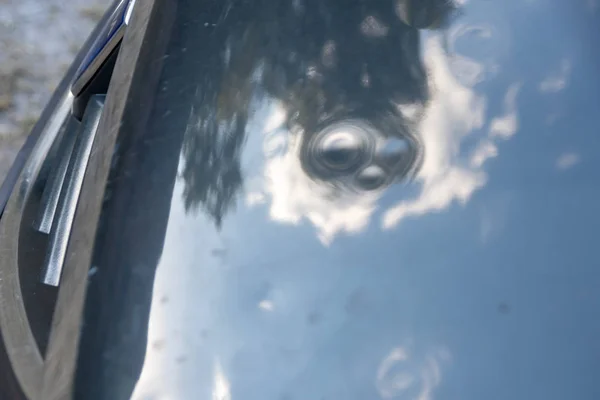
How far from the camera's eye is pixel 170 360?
3.38 feet

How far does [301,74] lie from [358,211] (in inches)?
12.5

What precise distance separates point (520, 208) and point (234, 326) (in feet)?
1.47

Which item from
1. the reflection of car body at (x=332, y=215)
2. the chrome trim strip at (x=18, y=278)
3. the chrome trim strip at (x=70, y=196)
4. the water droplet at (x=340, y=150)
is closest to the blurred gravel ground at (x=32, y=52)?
the chrome trim strip at (x=18, y=278)

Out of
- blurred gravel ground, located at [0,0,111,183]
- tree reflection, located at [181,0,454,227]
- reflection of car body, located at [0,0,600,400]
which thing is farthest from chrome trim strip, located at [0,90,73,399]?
blurred gravel ground, located at [0,0,111,183]

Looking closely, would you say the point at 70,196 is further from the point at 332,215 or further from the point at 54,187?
the point at 332,215

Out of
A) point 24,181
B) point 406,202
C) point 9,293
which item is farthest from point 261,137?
point 24,181

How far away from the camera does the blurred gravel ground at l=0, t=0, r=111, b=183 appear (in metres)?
3.02

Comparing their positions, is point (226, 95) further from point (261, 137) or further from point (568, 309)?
point (568, 309)

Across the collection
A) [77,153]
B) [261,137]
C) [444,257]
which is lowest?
[444,257]

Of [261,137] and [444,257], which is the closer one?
[444,257]

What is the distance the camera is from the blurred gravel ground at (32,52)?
3.02 meters

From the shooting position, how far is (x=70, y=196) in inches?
59.8

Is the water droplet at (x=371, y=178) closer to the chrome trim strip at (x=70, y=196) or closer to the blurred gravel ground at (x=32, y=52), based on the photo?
the chrome trim strip at (x=70, y=196)

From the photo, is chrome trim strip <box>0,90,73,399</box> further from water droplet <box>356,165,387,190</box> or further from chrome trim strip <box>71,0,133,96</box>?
water droplet <box>356,165,387,190</box>
